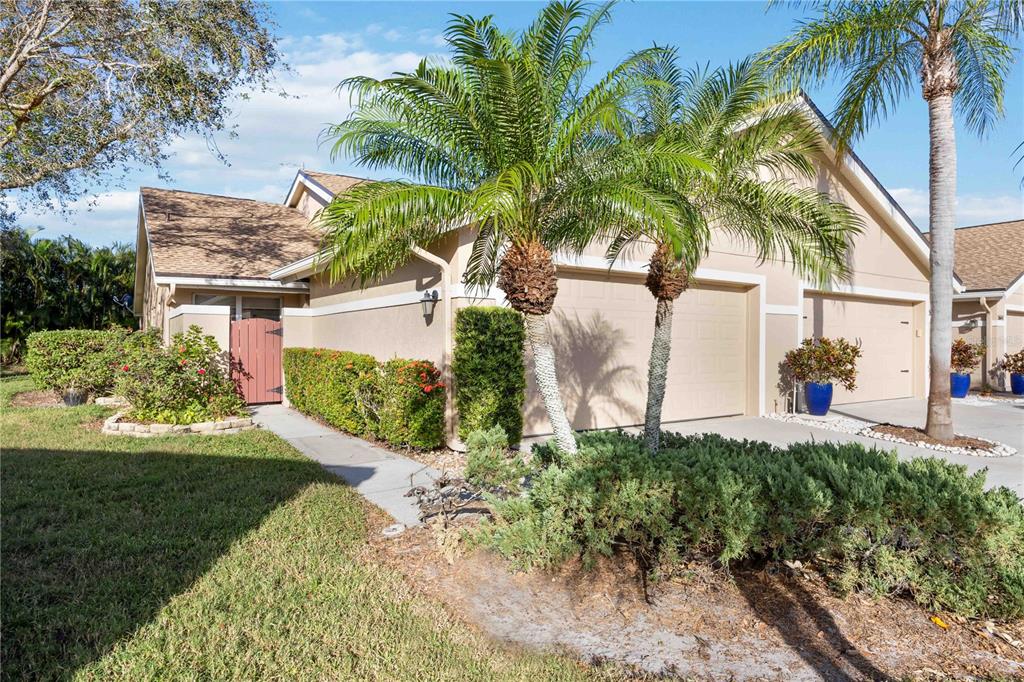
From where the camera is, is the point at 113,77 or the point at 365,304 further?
the point at 113,77

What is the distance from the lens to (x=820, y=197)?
639 cm

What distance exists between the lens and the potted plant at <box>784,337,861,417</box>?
11461 millimetres

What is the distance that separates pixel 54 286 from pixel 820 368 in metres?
22.7

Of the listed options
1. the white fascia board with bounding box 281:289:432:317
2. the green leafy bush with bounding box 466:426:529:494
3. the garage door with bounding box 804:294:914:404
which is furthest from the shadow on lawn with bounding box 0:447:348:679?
the garage door with bounding box 804:294:914:404

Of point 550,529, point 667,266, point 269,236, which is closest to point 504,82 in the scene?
point 667,266

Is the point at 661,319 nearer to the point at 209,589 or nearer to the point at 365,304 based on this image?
the point at 209,589

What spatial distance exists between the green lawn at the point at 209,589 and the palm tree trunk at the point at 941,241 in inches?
328

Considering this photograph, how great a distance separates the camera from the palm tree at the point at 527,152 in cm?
491

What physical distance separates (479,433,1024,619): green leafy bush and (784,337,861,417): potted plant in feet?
24.4

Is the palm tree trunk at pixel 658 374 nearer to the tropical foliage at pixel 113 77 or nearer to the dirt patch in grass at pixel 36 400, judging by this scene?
the dirt patch in grass at pixel 36 400

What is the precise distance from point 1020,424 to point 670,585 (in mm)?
10685

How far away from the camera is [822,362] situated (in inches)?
450

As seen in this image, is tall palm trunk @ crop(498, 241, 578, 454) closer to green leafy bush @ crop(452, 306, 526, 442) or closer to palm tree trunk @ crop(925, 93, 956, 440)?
green leafy bush @ crop(452, 306, 526, 442)

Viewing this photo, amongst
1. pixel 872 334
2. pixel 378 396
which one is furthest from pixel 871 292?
pixel 378 396
